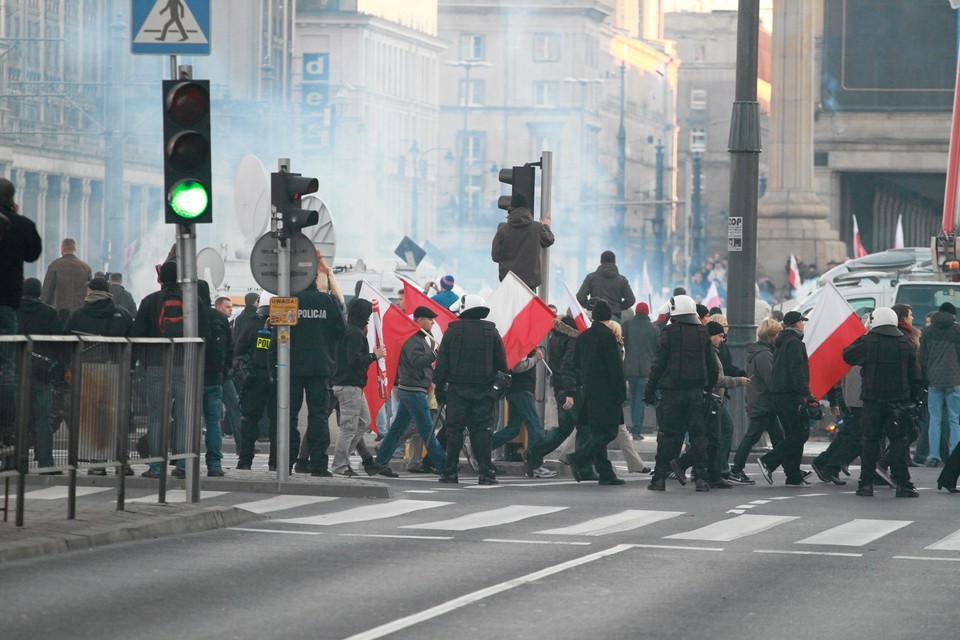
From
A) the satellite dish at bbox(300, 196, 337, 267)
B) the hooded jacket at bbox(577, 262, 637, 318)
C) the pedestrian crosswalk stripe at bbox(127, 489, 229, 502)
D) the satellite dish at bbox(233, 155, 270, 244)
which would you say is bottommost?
the pedestrian crosswalk stripe at bbox(127, 489, 229, 502)

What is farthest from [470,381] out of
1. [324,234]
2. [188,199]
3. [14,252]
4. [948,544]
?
[14,252]

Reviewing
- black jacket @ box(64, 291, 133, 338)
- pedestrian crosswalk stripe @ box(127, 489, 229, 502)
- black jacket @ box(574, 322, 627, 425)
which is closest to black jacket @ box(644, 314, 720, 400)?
black jacket @ box(574, 322, 627, 425)

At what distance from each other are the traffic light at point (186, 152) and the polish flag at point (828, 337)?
335 inches

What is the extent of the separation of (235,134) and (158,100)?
9.91 metres

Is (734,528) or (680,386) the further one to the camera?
(680,386)

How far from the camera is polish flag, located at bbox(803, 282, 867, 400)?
69.2ft

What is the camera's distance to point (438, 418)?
2006 cm

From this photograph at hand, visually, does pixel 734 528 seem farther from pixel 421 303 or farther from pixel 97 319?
pixel 421 303

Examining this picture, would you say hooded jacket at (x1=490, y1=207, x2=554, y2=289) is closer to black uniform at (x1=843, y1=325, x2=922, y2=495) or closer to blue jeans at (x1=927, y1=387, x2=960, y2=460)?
black uniform at (x1=843, y1=325, x2=922, y2=495)

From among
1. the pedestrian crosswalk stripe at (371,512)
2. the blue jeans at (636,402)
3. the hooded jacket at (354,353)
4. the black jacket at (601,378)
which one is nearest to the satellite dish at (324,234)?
the hooded jacket at (354,353)

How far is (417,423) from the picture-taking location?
63.5ft

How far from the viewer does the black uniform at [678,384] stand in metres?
18.5

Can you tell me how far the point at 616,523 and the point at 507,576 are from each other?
3.47 meters

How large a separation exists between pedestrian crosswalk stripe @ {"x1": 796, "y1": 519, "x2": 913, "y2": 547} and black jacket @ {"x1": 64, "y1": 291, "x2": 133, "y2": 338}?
244 inches
